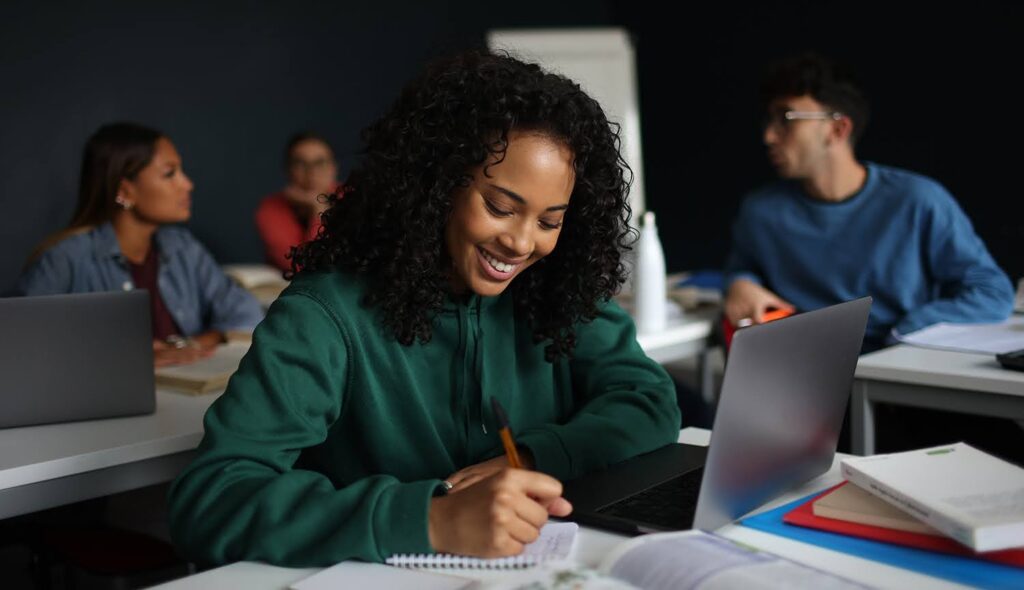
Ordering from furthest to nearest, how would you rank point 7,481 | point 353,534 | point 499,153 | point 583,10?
1. point 583,10
2. point 7,481
3. point 499,153
4. point 353,534

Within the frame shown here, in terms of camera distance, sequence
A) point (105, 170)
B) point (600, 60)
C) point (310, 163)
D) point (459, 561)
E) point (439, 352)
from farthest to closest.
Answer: point (600, 60) → point (310, 163) → point (105, 170) → point (439, 352) → point (459, 561)

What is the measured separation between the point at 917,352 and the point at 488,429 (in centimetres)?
114

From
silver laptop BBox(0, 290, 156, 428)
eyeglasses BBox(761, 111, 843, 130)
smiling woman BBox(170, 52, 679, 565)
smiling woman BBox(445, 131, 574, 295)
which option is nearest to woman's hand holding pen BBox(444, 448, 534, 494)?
smiling woman BBox(170, 52, 679, 565)

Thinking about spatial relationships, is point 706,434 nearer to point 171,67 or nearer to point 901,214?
point 901,214

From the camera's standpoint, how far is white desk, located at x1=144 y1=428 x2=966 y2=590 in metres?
0.95

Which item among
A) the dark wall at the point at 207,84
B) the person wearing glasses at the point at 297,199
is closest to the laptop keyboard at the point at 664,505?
the dark wall at the point at 207,84

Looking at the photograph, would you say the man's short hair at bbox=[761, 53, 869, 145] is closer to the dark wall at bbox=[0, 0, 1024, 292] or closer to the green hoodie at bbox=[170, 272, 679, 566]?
the green hoodie at bbox=[170, 272, 679, 566]

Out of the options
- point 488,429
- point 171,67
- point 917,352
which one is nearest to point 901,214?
point 917,352

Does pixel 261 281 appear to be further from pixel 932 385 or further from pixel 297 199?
pixel 932 385

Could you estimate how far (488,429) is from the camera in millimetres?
1402

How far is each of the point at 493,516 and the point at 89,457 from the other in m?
0.83

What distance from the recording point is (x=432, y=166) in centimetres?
128

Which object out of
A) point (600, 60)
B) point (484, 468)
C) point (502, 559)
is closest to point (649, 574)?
point (502, 559)

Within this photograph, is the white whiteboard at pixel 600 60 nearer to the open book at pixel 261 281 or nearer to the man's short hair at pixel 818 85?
the open book at pixel 261 281
